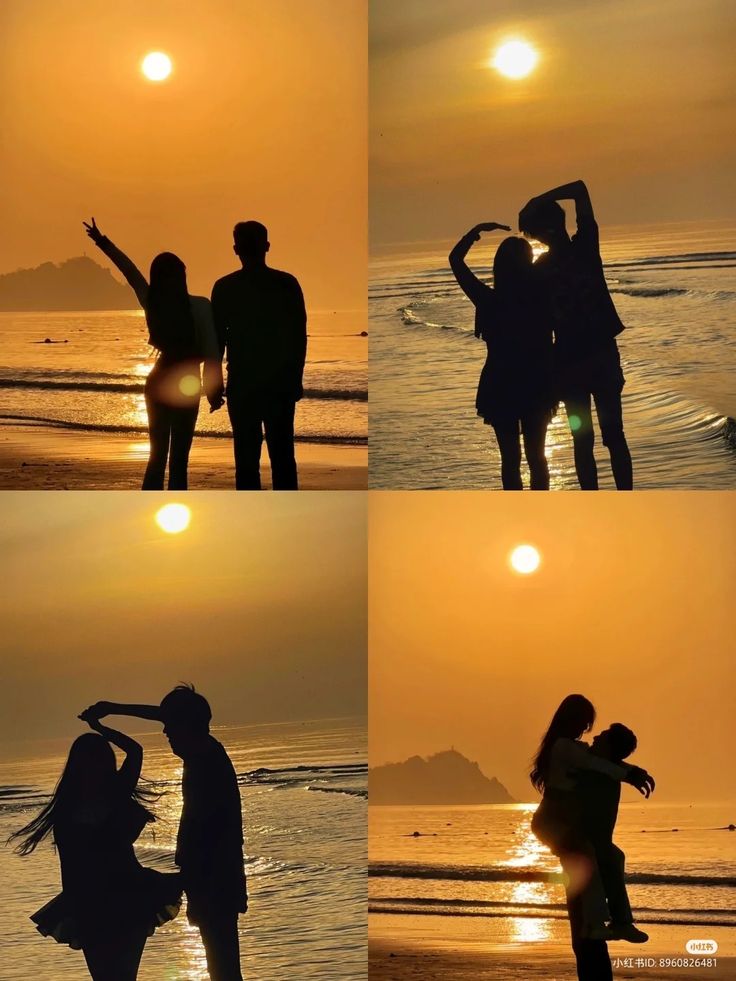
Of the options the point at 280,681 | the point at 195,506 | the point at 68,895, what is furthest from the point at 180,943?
the point at 195,506

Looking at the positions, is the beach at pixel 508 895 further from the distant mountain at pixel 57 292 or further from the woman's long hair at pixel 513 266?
the distant mountain at pixel 57 292

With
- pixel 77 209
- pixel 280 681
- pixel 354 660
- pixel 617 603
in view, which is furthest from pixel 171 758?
pixel 77 209

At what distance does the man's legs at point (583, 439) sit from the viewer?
7.27 feet

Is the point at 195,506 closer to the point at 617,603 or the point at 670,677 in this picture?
the point at 617,603

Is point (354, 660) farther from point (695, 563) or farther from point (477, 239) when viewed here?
point (477, 239)

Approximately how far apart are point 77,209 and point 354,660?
1009 millimetres

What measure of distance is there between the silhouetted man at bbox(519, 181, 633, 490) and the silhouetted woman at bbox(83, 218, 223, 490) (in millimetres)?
649

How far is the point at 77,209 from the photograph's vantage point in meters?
2.21

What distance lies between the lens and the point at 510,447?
223 cm

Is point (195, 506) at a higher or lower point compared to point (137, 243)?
lower

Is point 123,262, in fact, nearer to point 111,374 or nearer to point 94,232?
point 94,232

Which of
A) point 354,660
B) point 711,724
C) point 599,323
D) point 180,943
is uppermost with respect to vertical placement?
point 599,323

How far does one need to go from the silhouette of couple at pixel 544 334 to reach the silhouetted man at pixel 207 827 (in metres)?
0.75

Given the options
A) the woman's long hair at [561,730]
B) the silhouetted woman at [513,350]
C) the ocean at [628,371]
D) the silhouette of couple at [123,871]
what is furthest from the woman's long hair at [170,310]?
the woman's long hair at [561,730]
